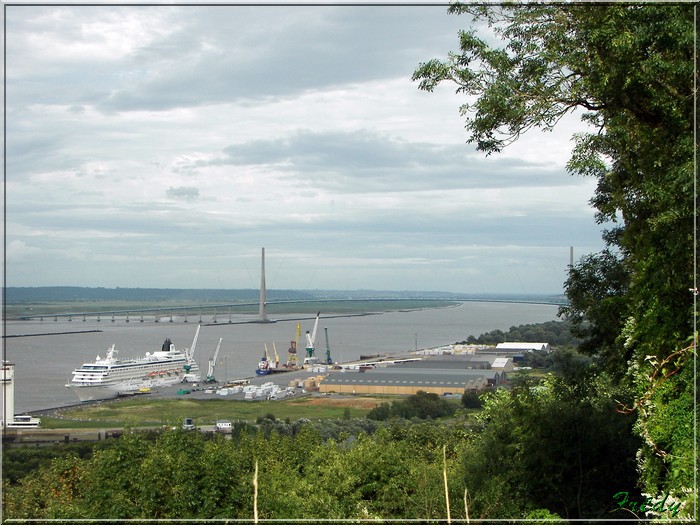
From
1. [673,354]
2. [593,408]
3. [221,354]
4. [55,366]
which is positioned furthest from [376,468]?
[221,354]

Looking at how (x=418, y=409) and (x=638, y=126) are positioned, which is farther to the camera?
(x=418, y=409)

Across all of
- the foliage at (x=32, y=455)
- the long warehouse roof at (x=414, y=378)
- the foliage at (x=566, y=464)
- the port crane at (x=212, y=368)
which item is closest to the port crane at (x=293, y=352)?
the port crane at (x=212, y=368)

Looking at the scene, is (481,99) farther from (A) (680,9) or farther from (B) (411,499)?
(B) (411,499)

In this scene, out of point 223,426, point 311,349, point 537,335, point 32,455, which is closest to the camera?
point 32,455

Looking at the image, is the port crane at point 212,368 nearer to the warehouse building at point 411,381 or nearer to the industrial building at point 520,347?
the warehouse building at point 411,381

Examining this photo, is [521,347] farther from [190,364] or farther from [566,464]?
[190,364]

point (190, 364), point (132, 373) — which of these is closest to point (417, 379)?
point (190, 364)
